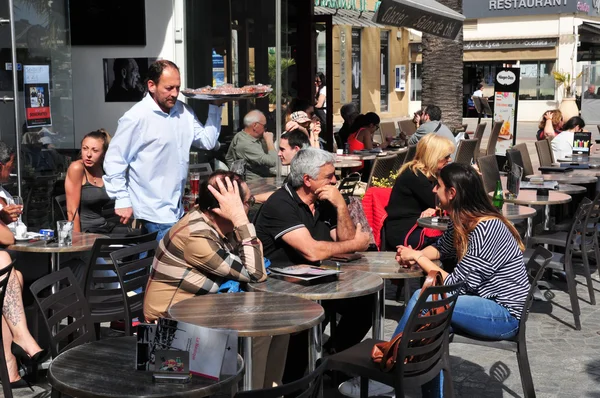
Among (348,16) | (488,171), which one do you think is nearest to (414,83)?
(348,16)

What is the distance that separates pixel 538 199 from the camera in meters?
8.02

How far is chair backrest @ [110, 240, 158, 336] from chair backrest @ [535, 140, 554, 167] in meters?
8.47

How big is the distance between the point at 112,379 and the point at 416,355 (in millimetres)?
1525

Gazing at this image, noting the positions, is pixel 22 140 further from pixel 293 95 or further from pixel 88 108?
pixel 293 95

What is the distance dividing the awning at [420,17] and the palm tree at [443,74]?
2.45 m

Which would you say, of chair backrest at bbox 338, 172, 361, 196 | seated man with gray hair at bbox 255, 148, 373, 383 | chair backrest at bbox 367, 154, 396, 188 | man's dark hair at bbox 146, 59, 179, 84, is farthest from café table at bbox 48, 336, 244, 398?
chair backrest at bbox 367, 154, 396, 188

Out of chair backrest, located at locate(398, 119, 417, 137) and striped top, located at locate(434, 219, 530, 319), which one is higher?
chair backrest, located at locate(398, 119, 417, 137)

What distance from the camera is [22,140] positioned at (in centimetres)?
738

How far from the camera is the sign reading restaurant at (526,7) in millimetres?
38625

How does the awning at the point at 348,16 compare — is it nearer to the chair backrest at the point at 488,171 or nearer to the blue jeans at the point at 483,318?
the chair backrest at the point at 488,171

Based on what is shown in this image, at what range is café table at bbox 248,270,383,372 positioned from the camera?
4.42 metres

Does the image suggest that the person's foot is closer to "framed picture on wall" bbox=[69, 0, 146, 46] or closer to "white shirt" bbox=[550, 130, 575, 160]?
"framed picture on wall" bbox=[69, 0, 146, 46]

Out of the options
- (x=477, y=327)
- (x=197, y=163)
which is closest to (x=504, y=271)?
→ (x=477, y=327)

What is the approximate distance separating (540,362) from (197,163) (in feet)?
14.7
